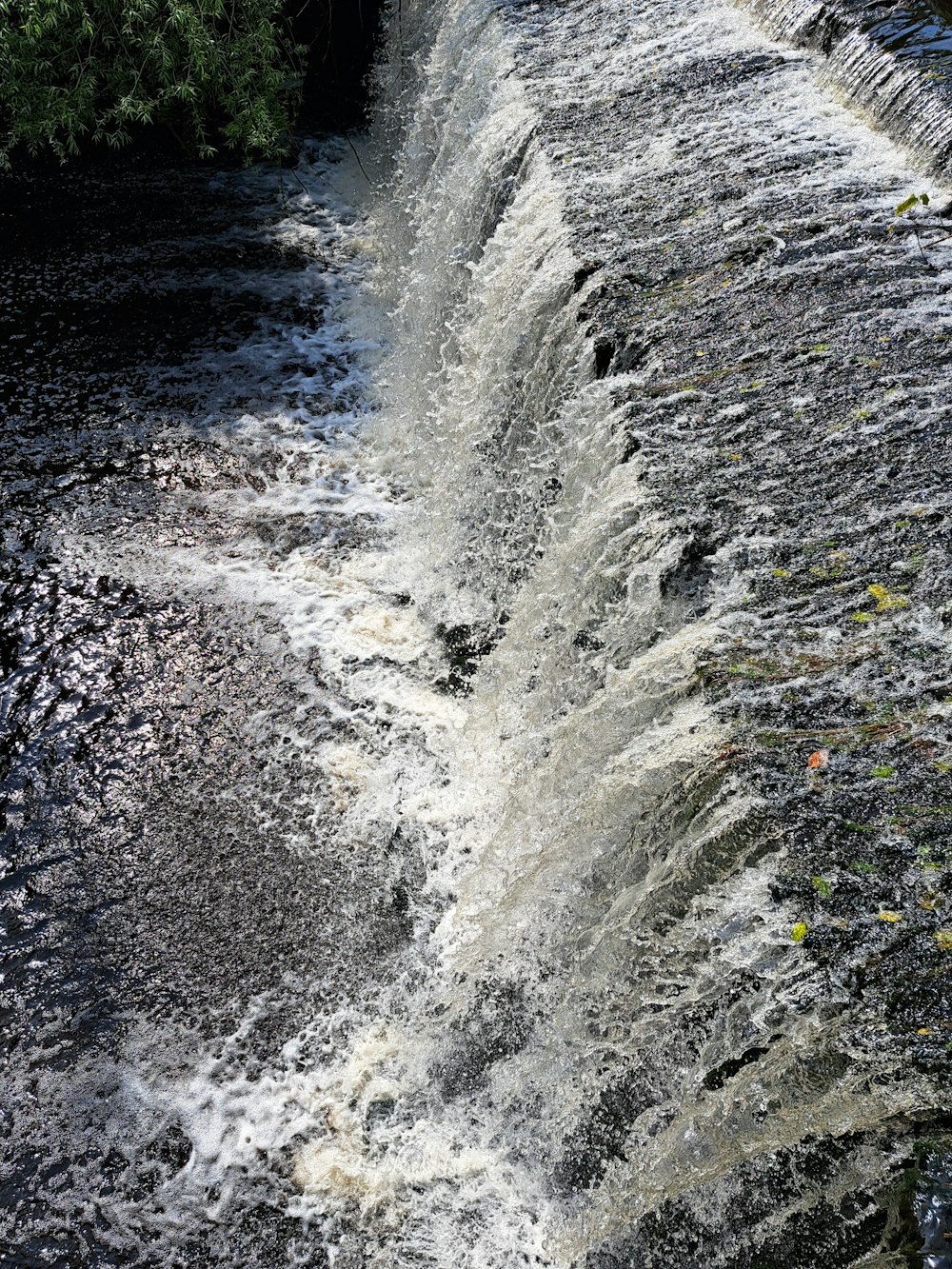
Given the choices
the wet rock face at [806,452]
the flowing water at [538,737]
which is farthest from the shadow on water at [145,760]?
the wet rock face at [806,452]

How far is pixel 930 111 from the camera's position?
14.9 feet

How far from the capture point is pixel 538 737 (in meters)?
4.01

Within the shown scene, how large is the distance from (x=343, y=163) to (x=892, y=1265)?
888 cm

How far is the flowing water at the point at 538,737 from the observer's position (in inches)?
103

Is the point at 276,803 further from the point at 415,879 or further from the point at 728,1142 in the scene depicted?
the point at 728,1142

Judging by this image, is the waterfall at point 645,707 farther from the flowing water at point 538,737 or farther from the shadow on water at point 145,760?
the shadow on water at point 145,760

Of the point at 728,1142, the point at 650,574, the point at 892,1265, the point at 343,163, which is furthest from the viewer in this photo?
the point at 343,163

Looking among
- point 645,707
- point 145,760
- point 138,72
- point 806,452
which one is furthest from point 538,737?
point 138,72

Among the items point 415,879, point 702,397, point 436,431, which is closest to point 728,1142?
point 415,879

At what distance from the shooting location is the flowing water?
262 centimetres

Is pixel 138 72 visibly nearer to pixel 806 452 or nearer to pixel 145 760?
pixel 145 760

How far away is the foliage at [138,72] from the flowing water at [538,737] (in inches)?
99.8

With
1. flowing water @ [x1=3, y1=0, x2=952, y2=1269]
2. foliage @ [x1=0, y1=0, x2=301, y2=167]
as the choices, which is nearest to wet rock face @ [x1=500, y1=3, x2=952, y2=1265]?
flowing water @ [x1=3, y1=0, x2=952, y2=1269]

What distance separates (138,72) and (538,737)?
6488 millimetres
